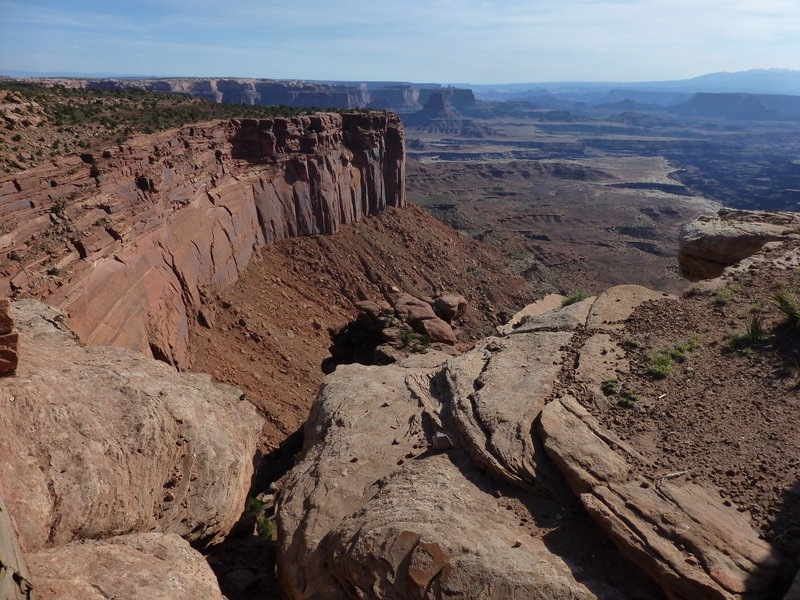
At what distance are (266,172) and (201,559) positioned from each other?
35349 millimetres

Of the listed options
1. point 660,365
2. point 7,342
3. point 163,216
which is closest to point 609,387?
point 660,365

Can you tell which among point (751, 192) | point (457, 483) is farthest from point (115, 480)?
point (751, 192)

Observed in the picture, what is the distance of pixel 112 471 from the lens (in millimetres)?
10625

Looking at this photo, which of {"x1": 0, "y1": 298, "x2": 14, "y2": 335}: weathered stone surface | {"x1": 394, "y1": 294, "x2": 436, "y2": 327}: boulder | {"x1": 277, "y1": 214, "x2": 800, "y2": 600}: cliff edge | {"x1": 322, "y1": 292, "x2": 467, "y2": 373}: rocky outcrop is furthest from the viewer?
{"x1": 394, "y1": 294, "x2": 436, "y2": 327}: boulder

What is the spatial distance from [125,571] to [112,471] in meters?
2.60

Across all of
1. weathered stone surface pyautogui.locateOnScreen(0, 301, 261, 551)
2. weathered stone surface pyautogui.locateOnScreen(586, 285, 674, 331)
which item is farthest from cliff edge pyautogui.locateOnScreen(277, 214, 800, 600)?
weathered stone surface pyautogui.locateOnScreen(0, 301, 261, 551)

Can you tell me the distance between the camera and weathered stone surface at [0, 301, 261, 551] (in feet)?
30.8

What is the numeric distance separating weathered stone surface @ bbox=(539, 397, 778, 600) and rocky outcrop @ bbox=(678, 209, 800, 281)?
16.4m

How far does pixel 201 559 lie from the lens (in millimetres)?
10234

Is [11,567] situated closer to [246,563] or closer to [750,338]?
[246,563]

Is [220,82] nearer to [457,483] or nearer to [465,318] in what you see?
[465,318]

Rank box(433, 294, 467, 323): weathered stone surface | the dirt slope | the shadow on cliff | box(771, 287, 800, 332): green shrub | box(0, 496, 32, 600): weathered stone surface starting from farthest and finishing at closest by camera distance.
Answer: box(433, 294, 467, 323): weathered stone surface → the dirt slope → box(771, 287, 800, 332): green shrub → the shadow on cliff → box(0, 496, 32, 600): weathered stone surface

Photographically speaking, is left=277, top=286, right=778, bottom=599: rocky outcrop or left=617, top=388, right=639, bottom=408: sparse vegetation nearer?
left=277, top=286, right=778, bottom=599: rocky outcrop

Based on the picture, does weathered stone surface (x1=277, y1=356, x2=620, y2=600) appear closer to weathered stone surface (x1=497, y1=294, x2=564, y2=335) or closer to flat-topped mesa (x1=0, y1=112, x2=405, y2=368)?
flat-topped mesa (x1=0, y1=112, x2=405, y2=368)
